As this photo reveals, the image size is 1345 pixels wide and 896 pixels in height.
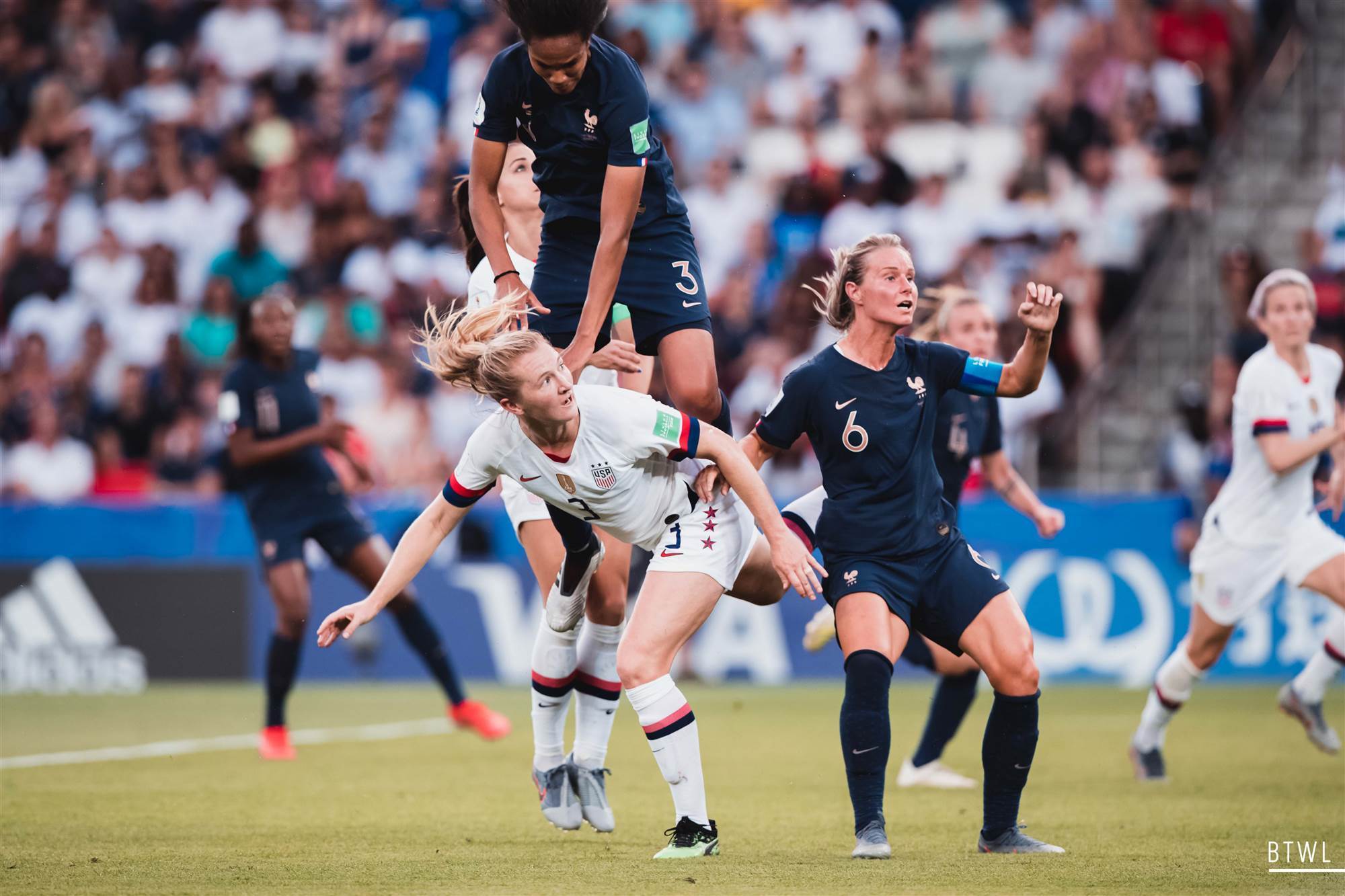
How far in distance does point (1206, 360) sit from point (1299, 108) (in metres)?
3.19

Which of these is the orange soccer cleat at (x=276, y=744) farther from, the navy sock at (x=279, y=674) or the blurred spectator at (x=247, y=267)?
the blurred spectator at (x=247, y=267)

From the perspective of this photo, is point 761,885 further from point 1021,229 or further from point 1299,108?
point 1299,108

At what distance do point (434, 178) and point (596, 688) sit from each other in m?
11.6

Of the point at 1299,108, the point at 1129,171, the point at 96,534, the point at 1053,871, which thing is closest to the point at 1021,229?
the point at 1129,171

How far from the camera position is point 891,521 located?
257 inches

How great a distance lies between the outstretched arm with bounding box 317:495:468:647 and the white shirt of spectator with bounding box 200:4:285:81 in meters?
14.8

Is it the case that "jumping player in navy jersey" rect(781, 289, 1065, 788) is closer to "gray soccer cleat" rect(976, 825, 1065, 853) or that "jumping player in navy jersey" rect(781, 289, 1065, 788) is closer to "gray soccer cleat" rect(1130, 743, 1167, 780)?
"gray soccer cleat" rect(1130, 743, 1167, 780)

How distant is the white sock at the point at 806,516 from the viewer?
698 cm

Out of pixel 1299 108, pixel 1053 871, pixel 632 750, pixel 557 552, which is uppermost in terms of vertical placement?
pixel 1299 108

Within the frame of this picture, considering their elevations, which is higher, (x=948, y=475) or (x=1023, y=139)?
(x=1023, y=139)

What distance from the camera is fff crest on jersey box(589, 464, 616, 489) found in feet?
21.3

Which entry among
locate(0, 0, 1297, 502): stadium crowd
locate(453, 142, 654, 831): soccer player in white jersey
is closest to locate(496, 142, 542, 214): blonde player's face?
locate(453, 142, 654, 831): soccer player in white jersey

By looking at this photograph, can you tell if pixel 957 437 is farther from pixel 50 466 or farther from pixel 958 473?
pixel 50 466

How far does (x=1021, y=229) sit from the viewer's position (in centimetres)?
1622
